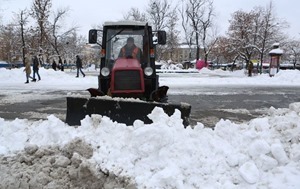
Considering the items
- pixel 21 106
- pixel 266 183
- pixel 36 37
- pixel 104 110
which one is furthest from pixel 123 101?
pixel 36 37

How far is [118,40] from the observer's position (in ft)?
27.7

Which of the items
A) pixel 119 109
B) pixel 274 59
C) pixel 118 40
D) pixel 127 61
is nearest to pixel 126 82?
pixel 127 61

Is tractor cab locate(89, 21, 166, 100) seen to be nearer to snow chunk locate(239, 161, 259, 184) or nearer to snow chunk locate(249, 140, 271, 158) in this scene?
snow chunk locate(249, 140, 271, 158)

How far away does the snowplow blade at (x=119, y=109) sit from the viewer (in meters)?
6.46

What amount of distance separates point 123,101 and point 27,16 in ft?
122

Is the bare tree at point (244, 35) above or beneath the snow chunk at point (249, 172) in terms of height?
above

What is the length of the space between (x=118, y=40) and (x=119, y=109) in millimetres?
2488

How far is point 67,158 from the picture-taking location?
450cm

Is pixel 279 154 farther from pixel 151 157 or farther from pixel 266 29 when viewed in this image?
pixel 266 29

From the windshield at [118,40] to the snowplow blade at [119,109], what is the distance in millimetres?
1984

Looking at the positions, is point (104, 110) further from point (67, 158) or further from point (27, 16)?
point (27, 16)

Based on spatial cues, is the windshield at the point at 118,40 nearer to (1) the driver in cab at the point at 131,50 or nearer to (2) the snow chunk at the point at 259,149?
(1) the driver in cab at the point at 131,50

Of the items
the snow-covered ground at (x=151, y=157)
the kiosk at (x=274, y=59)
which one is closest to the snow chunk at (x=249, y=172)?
the snow-covered ground at (x=151, y=157)

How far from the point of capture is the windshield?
8.29 m
